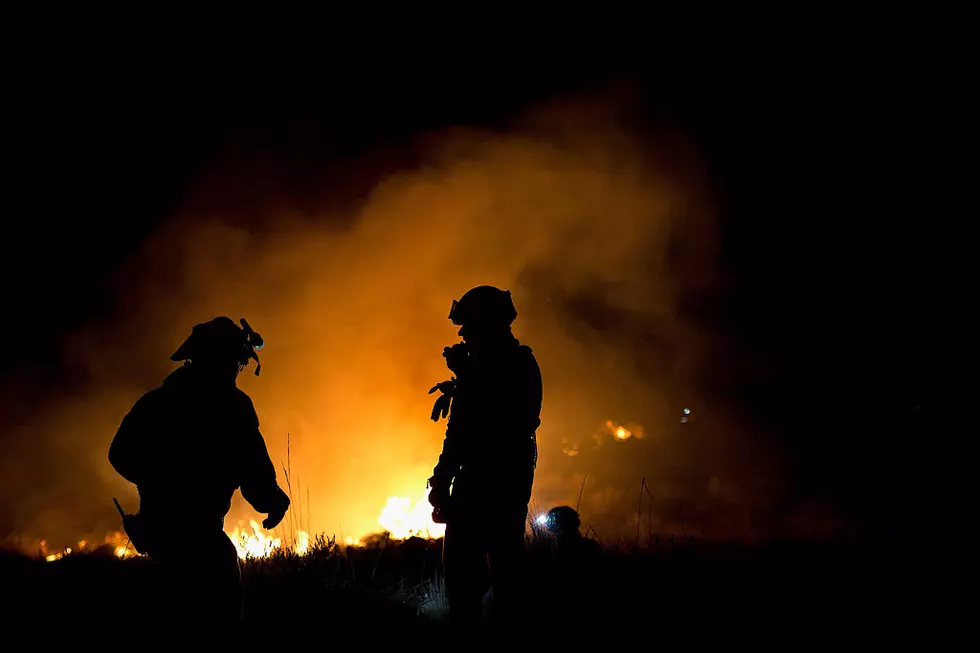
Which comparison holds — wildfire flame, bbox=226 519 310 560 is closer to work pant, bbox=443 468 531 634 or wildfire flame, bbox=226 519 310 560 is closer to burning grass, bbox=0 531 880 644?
burning grass, bbox=0 531 880 644

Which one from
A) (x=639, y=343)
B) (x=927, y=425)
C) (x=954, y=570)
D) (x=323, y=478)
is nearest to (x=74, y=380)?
(x=323, y=478)

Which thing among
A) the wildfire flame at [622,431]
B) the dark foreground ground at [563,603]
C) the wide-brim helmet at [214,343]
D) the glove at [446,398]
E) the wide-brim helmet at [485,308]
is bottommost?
the dark foreground ground at [563,603]

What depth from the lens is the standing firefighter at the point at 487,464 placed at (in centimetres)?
401

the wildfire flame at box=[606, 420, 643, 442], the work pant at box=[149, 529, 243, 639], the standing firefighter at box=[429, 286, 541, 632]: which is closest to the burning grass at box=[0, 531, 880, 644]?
the standing firefighter at box=[429, 286, 541, 632]

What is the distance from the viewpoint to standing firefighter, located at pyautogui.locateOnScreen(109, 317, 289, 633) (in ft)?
11.6

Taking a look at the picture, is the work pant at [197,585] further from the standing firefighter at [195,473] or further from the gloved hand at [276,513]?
the gloved hand at [276,513]

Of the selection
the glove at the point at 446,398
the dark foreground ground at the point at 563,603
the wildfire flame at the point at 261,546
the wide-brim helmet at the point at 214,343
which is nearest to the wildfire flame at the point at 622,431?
the wildfire flame at the point at 261,546

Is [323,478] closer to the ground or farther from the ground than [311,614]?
farther from the ground

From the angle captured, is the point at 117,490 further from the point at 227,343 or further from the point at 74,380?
the point at 227,343

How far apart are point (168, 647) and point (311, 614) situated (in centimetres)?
121

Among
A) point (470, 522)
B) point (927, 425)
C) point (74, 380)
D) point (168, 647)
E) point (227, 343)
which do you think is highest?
point (74, 380)

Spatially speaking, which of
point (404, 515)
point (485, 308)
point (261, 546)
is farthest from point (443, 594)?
point (404, 515)

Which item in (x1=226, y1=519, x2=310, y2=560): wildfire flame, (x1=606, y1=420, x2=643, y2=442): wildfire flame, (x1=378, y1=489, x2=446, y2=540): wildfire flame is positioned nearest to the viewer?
(x1=226, y1=519, x2=310, y2=560): wildfire flame

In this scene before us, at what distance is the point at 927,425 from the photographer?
59.1 ft
